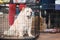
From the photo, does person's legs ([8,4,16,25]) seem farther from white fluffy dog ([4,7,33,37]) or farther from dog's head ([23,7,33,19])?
dog's head ([23,7,33,19])

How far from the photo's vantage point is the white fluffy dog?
2.78m

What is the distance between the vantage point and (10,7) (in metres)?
2.86

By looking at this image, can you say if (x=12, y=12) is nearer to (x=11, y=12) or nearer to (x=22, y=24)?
(x=11, y=12)

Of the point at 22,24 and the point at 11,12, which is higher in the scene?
the point at 11,12

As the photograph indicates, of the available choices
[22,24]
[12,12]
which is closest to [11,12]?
[12,12]

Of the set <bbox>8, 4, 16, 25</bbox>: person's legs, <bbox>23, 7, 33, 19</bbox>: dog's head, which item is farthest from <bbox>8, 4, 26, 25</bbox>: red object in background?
<bbox>23, 7, 33, 19</bbox>: dog's head

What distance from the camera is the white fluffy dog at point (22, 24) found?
2783 millimetres

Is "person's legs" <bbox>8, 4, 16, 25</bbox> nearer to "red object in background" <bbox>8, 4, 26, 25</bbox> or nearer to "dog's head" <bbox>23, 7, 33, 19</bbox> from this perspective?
"red object in background" <bbox>8, 4, 26, 25</bbox>

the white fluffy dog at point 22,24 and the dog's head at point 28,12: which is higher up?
the dog's head at point 28,12

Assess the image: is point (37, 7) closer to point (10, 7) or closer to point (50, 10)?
point (10, 7)

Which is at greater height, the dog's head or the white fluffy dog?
the dog's head

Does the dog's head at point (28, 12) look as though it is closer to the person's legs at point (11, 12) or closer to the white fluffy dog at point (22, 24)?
the white fluffy dog at point (22, 24)

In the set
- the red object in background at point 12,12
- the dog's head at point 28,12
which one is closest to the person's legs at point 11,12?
the red object in background at point 12,12

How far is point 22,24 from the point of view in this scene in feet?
9.20
